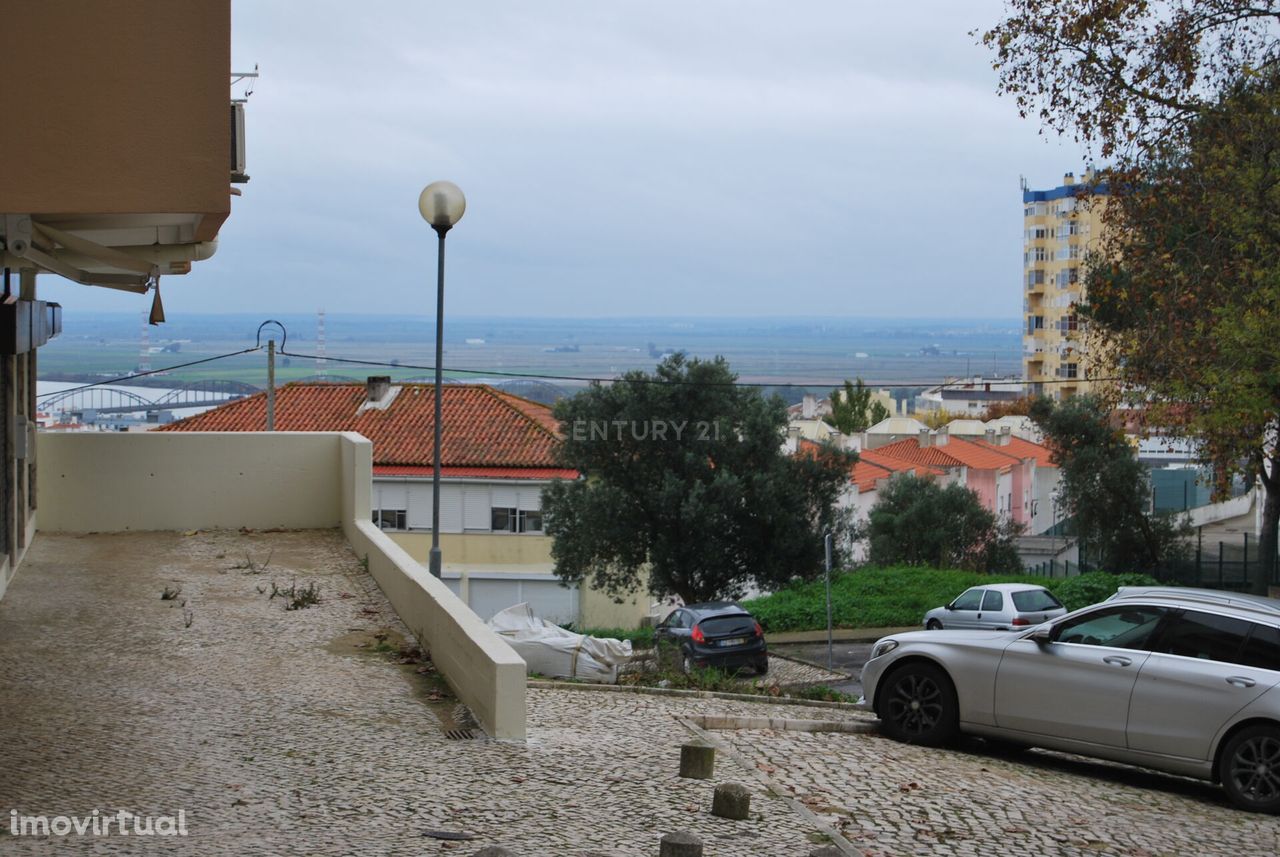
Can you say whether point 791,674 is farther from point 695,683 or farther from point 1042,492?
point 1042,492

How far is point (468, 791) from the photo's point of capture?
8.16 meters

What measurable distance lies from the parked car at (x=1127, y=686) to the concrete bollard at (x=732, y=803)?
3.56 m

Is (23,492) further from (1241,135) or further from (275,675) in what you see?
(1241,135)

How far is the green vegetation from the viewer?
3522cm

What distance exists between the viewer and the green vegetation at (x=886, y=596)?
116 ft

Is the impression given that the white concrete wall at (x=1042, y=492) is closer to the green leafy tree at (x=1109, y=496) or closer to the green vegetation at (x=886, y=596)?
the green leafy tree at (x=1109, y=496)

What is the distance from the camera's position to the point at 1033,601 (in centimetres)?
2858

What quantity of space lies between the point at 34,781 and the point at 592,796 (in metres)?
3.17

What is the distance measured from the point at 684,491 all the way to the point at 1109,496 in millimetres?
13942

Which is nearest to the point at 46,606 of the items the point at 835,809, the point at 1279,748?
the point at 835,809

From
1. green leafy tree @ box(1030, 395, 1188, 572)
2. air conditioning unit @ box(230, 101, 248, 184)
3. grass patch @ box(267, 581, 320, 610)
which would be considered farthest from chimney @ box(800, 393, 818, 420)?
air conditioning unit @ box(230, 101, 248, 184)

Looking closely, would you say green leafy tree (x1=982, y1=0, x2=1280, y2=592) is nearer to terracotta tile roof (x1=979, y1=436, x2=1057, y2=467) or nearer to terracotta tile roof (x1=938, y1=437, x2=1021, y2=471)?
terracotta tile roof (x1=938, y1=437, x2=1021, y2=471)

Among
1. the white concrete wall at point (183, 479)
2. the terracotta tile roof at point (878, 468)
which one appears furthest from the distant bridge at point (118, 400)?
the terracotta tile roof at point (878, 468)

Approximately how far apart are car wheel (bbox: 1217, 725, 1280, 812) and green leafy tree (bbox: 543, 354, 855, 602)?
3172cm
